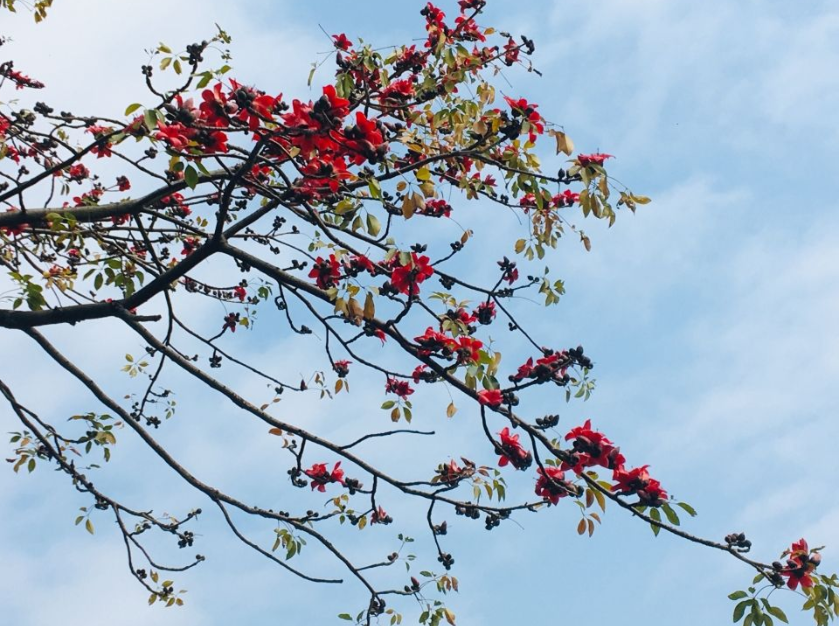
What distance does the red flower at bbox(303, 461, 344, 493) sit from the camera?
465 centimetres

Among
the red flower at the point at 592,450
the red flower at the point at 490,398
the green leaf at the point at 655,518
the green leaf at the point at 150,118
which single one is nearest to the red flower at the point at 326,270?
the red flower at the point at 490,398

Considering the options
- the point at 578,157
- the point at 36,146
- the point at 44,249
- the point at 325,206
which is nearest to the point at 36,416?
the point at 44,249

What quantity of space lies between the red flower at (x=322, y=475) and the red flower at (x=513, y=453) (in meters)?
1.31

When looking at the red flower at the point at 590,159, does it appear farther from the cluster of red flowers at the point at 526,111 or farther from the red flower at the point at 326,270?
the red flower at the point at 326,270

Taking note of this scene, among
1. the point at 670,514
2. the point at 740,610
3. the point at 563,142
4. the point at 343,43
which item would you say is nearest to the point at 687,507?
the point at 670,514

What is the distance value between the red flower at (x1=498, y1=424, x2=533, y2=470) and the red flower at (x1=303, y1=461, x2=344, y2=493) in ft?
4.30

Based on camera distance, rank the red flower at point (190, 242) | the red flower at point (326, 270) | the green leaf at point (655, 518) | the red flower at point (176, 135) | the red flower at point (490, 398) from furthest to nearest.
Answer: the red flower at point (190, 242)
the red flower at point (326, 270)
the red flower at point (490, 398)
the green leaf at point (655, 518)
the red flower at point (176, 135)

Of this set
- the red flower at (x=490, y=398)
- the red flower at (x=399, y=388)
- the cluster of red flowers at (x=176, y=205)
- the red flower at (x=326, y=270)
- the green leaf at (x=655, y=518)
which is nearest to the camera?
the green leaf at (x=655, y=518)

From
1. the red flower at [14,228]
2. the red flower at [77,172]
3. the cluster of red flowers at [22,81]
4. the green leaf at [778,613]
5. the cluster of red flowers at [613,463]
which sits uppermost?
the cluster of red flowers at [22,81]

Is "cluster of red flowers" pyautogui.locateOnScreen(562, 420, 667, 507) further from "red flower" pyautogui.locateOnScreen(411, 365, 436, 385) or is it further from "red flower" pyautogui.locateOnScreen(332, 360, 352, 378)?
"red flower" pyautogui.locateOnScreen(332, 360, 352, 378)

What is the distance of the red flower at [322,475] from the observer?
4.65 meters

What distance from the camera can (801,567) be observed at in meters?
3.47

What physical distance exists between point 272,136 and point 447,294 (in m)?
1.11

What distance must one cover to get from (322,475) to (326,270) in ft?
4.62
